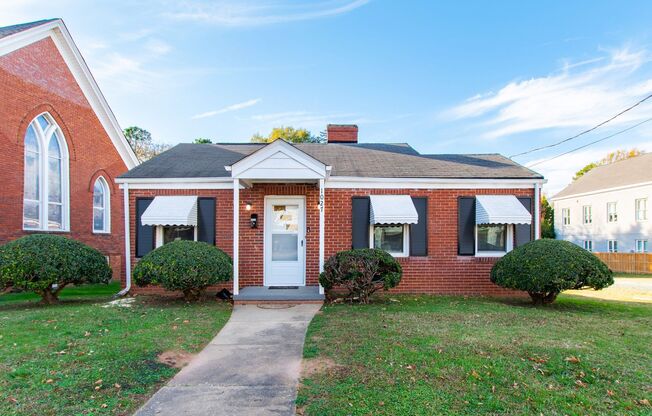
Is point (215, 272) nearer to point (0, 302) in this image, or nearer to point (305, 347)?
point (305, 347)

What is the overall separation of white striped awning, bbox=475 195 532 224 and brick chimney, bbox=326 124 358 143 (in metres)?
5.85

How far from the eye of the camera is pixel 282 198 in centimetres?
1005

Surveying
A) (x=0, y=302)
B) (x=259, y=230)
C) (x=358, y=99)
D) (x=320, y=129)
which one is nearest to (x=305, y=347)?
(x=259, y=230)

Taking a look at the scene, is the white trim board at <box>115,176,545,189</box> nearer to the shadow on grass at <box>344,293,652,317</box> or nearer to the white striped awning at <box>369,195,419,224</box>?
the white striped awning at <box>369,195,419,224</box>

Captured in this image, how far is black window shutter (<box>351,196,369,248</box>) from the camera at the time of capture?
977 cm

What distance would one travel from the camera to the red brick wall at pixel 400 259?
9.81 m

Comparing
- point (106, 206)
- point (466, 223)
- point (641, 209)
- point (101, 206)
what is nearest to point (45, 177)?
point (101, 206)

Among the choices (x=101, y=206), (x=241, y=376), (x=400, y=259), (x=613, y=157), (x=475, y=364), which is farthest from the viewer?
(x=613, y=157)

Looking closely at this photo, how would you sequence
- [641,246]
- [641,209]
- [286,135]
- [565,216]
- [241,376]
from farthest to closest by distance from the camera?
[286,135] < [565,216] < [641,246] < [641,209] < [241,376]

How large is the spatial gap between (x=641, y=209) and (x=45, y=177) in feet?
102

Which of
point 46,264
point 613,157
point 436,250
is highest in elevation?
point 613,157

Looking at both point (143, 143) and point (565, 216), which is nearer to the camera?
point (565, 216)

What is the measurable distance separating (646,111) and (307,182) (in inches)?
607

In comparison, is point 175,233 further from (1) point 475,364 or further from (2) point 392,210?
(1) point 475,364
